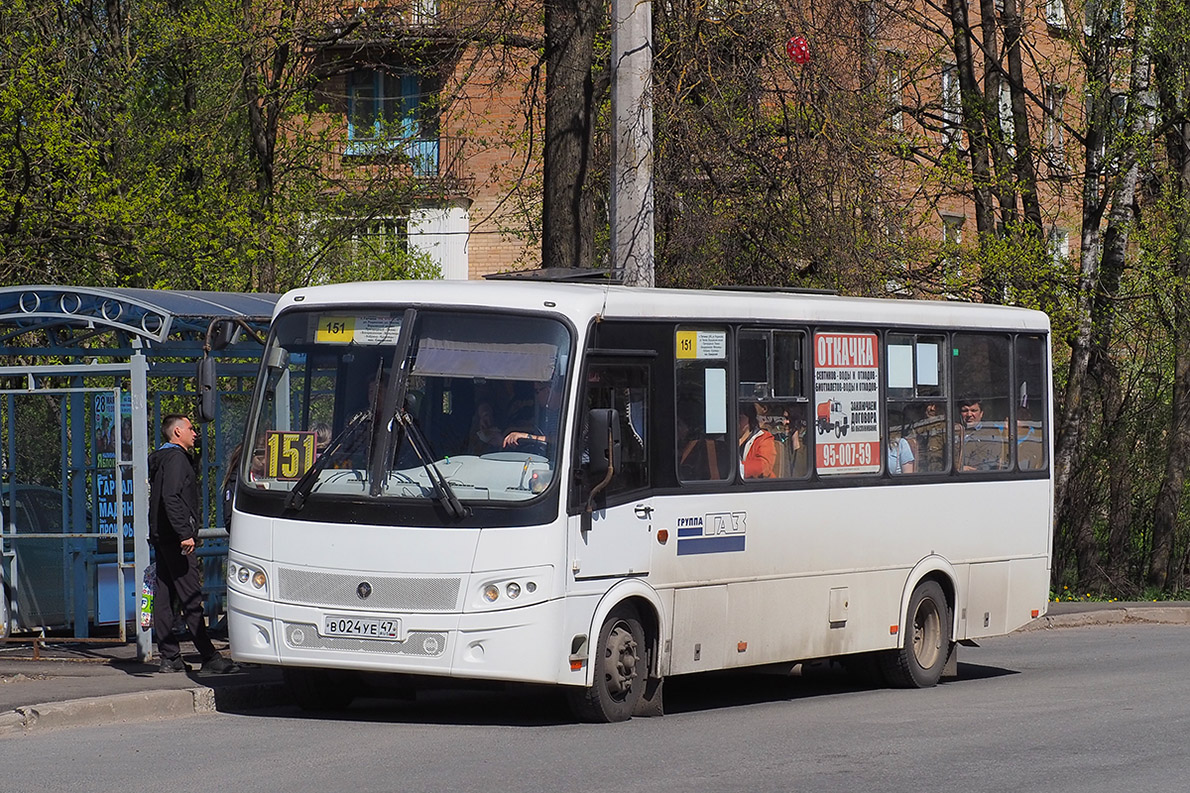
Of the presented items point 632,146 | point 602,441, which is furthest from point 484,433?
point 632,146

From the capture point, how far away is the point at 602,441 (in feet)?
34.1

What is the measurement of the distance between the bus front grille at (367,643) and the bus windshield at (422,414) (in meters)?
0.73

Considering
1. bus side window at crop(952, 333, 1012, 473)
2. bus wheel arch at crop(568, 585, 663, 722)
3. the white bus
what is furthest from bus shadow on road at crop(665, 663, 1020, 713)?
bus side window at crop(952, 333, 1012, 473)

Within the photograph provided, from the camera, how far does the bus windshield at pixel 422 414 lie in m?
10.4

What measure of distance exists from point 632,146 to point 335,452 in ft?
17.4

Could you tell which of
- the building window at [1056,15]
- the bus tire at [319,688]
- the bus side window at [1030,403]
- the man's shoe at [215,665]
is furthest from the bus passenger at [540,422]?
the building window at [1056,15]

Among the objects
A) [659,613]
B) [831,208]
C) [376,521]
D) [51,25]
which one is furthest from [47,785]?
[51,25]

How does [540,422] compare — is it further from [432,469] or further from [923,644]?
[923,644]

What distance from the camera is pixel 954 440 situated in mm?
13961

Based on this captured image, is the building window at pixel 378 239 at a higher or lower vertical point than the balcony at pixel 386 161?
lower

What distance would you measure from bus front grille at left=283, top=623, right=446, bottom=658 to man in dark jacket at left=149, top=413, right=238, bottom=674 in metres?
1.55

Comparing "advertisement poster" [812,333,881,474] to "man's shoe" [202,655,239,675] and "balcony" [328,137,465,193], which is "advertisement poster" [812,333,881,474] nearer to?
"man's shoe" [202,655,239,675]

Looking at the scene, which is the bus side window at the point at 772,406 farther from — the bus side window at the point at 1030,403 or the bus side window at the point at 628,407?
the bus side window at the point at 1030,403

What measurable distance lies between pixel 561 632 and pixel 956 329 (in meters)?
5.28
